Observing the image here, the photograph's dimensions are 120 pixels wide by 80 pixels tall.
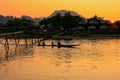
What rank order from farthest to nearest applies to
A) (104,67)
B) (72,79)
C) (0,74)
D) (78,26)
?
1. (78,26)
2. (104,67)
3. (0,74)
4. (72,79)

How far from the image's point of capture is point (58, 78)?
2930cm

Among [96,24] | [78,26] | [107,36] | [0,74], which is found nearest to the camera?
[0,74]

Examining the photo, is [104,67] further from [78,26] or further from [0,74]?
[78,26]

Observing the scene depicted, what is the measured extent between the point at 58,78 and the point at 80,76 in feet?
7.03

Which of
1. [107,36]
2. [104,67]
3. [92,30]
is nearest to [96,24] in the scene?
[92,30]

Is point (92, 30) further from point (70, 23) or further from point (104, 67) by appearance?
point (104, 67)

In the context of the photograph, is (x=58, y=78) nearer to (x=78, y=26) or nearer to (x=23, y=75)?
(x=23, y=75)

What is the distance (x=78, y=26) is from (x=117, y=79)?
98.5 m

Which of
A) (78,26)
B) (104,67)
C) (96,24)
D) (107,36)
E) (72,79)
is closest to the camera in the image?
(72,79)

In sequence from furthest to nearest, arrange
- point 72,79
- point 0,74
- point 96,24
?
point 96,24 → point 0,74 → point 72,79

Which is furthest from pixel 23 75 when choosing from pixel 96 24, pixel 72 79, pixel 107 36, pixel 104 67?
pixel 96 24

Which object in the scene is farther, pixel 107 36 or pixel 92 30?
pixel 92 30

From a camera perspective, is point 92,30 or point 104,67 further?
point 92,30

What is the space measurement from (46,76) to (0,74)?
359 centimetres
